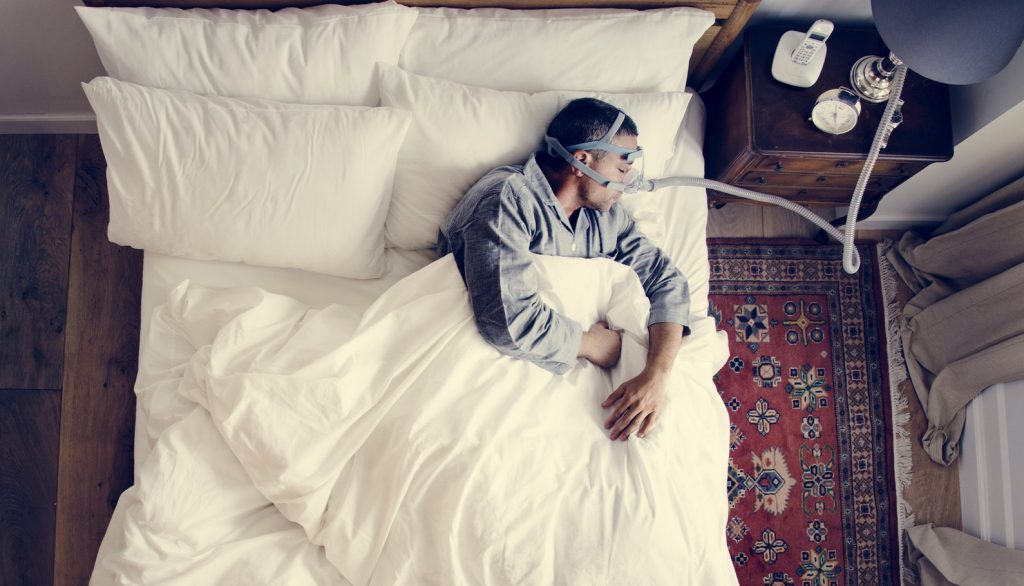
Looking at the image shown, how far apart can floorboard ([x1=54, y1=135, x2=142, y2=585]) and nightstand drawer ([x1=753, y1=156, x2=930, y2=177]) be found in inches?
66.7

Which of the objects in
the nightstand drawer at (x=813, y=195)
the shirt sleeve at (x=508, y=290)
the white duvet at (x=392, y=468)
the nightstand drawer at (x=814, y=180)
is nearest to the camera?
the white duvet at (x=392, y=468)

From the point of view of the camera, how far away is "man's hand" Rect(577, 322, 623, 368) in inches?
60.5

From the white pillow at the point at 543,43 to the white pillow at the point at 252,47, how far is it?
87 mm

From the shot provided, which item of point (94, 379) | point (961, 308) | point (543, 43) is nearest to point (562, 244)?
point (543, 43)

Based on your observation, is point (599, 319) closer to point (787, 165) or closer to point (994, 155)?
point (787, 165)

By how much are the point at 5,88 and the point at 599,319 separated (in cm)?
167

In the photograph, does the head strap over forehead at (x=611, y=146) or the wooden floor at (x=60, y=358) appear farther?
the wooden floor at (x=60, y=358)

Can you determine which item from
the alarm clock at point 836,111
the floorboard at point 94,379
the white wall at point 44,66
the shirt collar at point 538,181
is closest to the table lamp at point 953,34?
the alarm clock at point 836,111

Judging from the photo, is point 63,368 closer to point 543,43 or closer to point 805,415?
point 543,43

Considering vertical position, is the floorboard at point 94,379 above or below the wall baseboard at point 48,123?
below

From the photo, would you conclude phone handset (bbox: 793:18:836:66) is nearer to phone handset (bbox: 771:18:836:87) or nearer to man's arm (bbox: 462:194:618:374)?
phone handset (bbox: 771:18:836:87)

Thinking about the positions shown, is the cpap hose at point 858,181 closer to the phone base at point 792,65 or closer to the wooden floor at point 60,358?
the phone base at point 792,65

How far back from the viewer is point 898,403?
80.8 inches

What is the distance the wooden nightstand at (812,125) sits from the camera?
161 cm
